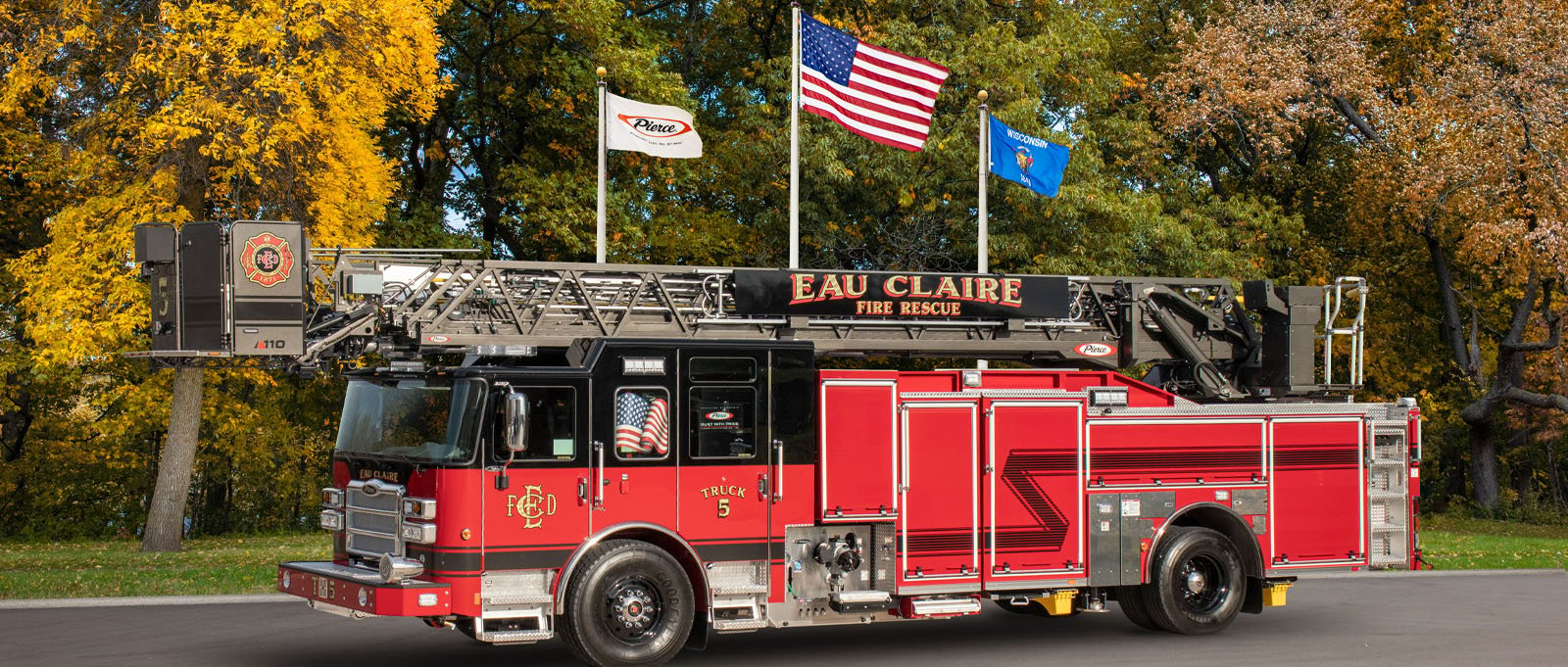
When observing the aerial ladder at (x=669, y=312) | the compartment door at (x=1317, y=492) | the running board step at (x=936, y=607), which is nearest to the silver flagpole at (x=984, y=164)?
the aerial ladder at (x=669, y=312)

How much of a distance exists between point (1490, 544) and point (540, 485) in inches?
864

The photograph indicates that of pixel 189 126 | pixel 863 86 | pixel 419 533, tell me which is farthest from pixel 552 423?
pixel 189 126

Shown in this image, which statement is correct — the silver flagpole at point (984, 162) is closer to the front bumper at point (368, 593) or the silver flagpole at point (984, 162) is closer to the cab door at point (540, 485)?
the cab door at point (540, 485)

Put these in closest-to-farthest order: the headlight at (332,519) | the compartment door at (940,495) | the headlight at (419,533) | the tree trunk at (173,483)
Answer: the headlight at (419,533) < the headlight at (332,519) < the compartment door at (940,495) < the tree trunk at (173,483)

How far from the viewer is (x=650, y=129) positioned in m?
20.7

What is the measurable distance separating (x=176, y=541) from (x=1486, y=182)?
26.9 m

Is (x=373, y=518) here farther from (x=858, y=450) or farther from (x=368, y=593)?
(x=858, y=450)

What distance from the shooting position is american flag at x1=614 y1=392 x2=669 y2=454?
40.7ft

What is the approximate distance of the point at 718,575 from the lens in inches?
499

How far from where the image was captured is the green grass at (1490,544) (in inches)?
918

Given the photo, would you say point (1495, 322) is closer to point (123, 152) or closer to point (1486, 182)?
point (1486, 182)

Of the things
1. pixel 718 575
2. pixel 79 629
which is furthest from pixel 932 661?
pixel 79 629

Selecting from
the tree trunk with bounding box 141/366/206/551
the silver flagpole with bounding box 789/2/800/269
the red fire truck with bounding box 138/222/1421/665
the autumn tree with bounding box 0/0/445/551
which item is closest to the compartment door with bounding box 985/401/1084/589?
the red fire truck with bounding box 138/222/1421/665

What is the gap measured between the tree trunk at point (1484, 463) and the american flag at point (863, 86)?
24.2m
